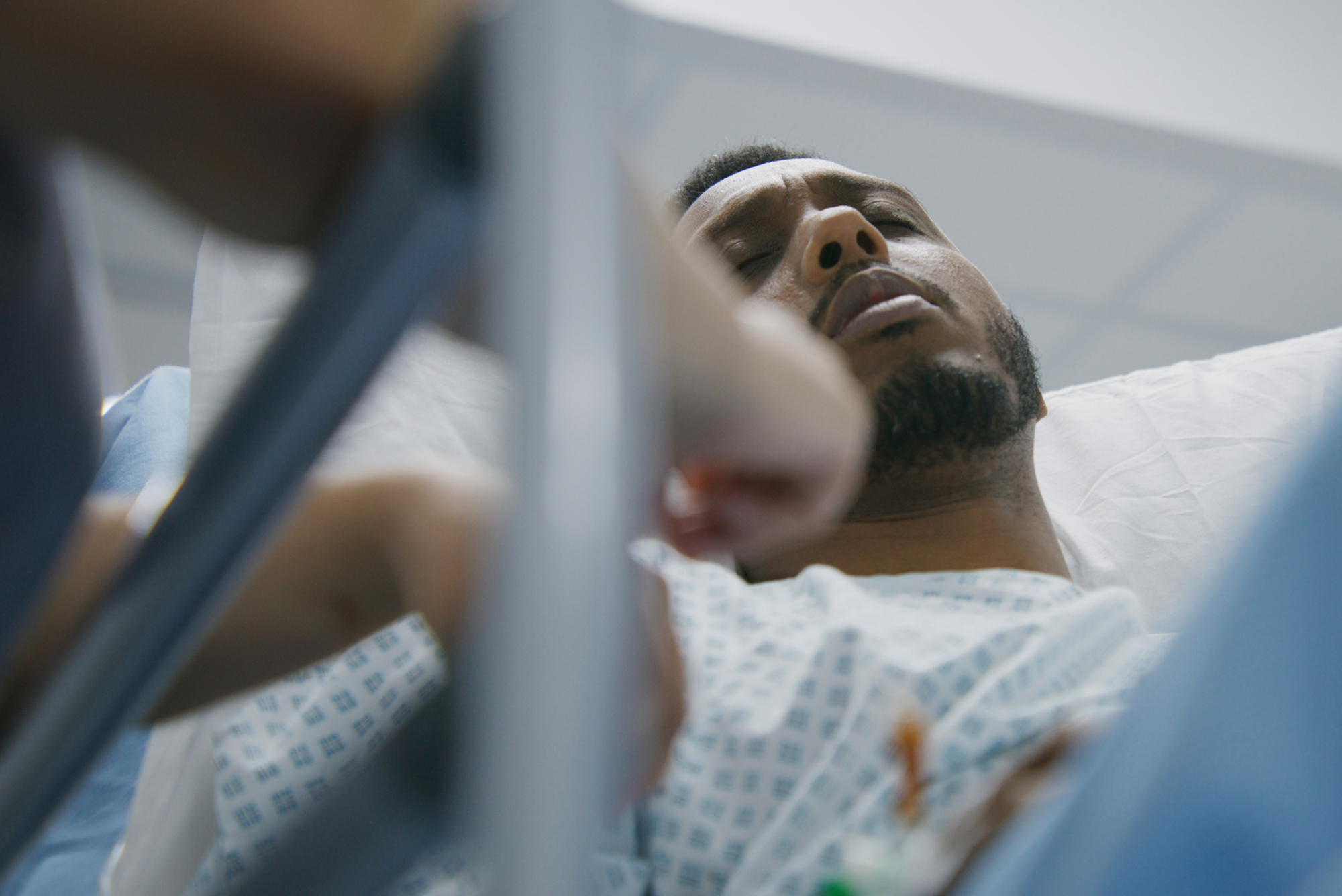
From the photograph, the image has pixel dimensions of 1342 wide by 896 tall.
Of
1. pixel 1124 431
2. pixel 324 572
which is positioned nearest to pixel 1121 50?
pixel 1124 431

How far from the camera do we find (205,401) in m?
0.90

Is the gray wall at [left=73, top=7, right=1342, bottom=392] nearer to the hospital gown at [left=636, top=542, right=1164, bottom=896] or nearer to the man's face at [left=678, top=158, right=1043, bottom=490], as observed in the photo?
the man's face at [left=678, top=158, right=1043, bottom=490]

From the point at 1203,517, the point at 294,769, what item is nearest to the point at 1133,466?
the point at 1203,517

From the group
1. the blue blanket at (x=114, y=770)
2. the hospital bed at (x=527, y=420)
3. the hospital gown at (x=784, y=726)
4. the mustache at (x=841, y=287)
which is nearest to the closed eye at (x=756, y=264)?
the mustache at (x=841, y=287)

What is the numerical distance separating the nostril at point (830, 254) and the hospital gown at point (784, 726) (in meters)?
0.39

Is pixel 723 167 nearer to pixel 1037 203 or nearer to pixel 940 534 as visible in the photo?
pixel 940 534

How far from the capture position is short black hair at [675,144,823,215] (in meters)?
1.34

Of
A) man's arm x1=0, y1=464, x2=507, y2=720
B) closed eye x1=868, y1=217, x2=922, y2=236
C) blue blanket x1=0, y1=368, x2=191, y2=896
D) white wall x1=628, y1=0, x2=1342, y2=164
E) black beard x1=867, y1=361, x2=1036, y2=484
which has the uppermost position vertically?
white wall x1=628, y1=0, x2=1342, y2=164

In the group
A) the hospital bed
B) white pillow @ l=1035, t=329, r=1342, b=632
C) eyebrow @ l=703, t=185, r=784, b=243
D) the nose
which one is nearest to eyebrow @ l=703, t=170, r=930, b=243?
eyebrow @ l=703, t=185, r=784, b=243

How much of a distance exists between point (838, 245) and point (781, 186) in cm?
14

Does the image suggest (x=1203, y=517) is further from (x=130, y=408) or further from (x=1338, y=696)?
(x=130, y=408)

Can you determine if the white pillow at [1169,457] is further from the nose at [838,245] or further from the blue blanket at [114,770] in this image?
the blue blanket at [114,770]

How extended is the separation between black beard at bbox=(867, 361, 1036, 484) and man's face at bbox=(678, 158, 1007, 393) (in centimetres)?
1

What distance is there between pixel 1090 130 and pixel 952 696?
1.55 metres
